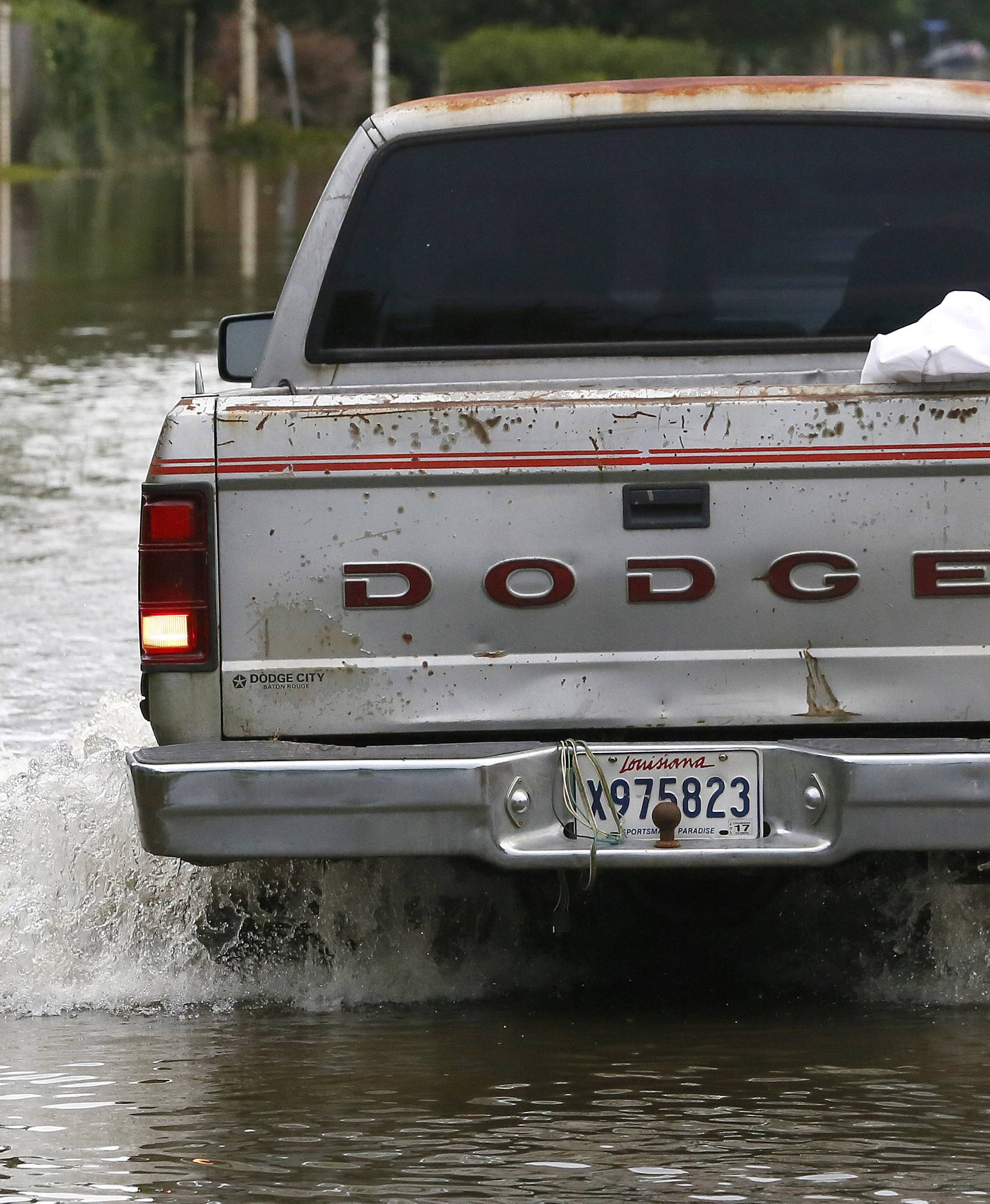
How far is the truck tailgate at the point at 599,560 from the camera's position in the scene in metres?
4.12

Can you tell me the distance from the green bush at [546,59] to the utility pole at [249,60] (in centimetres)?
528

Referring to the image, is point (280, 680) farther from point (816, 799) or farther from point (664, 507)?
point (816, 799)

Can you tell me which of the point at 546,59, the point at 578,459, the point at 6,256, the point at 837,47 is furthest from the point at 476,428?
the point at 837,47

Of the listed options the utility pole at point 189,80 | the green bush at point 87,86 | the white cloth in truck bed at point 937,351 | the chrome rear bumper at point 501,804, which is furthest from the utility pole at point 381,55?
the chrome rear bumper at point 501,804

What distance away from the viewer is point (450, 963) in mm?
4914

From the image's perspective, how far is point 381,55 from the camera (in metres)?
55.6

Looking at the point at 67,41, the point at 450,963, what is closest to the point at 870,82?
the point at 450,963

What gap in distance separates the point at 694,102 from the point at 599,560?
4.61ft

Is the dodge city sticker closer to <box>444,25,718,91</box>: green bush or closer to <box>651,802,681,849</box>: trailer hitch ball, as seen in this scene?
<box>651,802,681,849</box>: trailer hitch ball

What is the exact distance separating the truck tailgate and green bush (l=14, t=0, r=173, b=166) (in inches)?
1821

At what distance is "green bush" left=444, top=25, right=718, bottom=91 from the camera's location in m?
59.8

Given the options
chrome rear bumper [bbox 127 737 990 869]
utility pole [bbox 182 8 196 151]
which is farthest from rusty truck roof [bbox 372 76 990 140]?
utility pole [bbox 182 8 196 151]

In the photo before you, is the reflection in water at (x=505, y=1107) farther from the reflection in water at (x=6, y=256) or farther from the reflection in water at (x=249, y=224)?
the reflection in water at (x=249, y=224)

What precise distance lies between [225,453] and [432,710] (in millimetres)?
606
